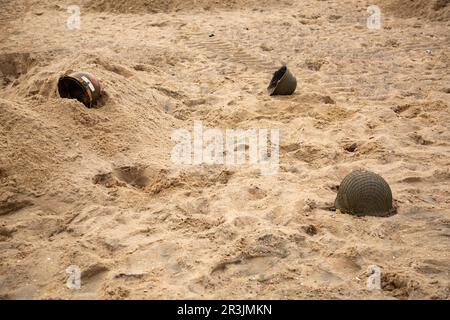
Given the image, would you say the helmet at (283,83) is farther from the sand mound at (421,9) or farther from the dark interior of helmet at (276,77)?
the sand mound at (421,9)

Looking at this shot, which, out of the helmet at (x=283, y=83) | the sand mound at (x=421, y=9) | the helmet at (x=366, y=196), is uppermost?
the sand mound at (x=421, y=9)

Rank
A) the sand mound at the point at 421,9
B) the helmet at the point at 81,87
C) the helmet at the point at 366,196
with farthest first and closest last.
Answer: the sand mound at the point at 421,9
the helmet at the point at 81,87
the helmet at the point at 366,196

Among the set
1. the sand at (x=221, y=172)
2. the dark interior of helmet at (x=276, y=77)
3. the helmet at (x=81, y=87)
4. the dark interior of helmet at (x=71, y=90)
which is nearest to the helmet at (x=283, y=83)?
the dark interior of helmet at (x=276, y=77)

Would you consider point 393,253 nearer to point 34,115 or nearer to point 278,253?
point 278,253

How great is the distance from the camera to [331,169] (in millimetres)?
4043

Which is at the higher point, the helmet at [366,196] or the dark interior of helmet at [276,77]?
the dark interior of helmet at [276,77]

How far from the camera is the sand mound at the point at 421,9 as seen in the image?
26.4 ft

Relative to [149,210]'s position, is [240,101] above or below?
above

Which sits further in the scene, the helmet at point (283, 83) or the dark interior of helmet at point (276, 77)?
the dark interior of helmet at point (276, 77)

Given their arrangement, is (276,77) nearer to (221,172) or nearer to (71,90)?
(221,172)

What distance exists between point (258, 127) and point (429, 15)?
16.8ft

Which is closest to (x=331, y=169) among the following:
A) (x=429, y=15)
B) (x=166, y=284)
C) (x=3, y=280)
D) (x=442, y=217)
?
(x=442, y=217)

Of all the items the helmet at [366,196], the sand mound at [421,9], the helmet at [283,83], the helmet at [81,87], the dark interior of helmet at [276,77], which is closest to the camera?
the helmet at [366,196]

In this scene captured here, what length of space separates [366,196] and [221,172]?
1.29 metres
